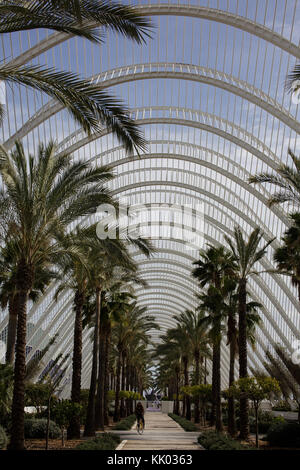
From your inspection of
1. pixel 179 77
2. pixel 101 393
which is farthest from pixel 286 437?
pixel 179 77

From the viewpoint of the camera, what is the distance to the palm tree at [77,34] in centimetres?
1023

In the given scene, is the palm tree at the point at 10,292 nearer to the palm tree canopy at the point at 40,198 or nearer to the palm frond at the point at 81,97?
the palm tree canopy at the point at 40,198

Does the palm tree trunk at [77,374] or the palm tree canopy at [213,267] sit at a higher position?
the palm tree canopy at [213,267]

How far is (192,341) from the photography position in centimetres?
4750

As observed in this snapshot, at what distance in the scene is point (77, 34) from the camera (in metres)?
10.3

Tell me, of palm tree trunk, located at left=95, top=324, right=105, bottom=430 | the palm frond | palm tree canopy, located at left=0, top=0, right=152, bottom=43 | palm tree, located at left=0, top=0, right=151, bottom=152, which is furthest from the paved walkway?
palm tree canopy, located at left=0, top=0, right=152, bottom=43

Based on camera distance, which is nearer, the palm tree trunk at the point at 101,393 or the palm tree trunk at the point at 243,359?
the palm tree trunk at the point at 243,359

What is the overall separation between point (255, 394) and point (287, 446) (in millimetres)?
2097

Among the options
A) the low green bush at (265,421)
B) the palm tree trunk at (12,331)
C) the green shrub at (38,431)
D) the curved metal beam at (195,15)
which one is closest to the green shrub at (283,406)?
the low green bush at (265,421)

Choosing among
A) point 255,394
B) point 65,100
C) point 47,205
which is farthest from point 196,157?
point 65,100

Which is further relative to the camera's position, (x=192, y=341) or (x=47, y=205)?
(x=192, y=341)

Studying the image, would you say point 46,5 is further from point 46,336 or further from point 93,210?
point 46,336

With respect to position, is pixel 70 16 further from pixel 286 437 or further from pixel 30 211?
pixel 286 437

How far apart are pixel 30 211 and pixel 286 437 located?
12.5 meters
